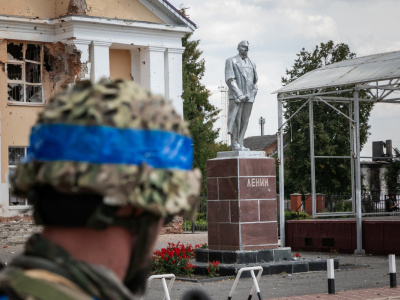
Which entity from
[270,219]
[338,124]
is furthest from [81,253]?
[338,124]

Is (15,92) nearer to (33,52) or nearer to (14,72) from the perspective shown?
(14,72)

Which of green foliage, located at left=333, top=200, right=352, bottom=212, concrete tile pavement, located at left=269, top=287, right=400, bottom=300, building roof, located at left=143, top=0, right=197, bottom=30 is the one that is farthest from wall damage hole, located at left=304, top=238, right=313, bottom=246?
building roof, located at left=143, top=0, right=197, bottom=30

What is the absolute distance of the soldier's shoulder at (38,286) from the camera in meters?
1.28

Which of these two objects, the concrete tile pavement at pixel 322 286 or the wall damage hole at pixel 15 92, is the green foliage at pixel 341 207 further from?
the concrete tile pavement at pixel 322 286

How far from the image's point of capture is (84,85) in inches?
56.8

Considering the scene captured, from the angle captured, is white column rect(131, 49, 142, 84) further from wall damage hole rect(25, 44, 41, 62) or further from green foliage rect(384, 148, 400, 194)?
green foliage rect(384, 148, 400, 194)

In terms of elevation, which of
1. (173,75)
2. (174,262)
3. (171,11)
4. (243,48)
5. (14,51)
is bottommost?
(174,262)

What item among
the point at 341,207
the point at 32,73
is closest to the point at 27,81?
the point at 32,73

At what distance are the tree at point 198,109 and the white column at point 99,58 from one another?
7339 mm

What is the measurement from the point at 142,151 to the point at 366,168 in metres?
62.9

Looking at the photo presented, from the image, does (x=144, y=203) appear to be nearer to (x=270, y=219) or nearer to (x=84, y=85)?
(x=84, y=85)

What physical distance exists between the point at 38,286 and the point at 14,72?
26555mm

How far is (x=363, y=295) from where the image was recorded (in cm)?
1236

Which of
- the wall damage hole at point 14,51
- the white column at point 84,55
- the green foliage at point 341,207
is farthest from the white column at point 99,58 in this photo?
the green foliage at point 341,207
